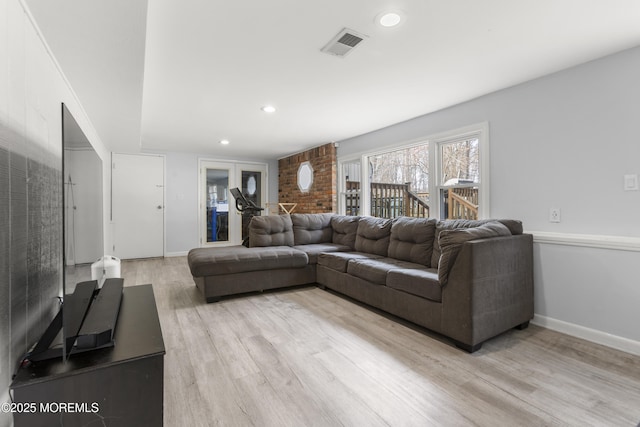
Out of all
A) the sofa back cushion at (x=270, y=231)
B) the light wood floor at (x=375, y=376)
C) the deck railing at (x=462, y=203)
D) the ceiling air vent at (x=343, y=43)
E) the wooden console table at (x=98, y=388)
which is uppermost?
the ceiling air vent at (x=343, y=43)

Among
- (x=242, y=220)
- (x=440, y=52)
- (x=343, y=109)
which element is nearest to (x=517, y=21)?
(x=440, y=52)

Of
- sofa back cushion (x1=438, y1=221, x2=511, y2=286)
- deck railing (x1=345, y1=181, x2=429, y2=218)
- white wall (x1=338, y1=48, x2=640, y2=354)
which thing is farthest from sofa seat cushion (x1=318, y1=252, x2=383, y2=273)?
white wall (x1=338, y1=48, x2=640, y2=354)

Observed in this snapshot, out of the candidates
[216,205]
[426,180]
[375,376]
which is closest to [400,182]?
[426,180]

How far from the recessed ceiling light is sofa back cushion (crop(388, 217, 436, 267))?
202 cm

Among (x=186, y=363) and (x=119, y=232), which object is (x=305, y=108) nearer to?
(x=186, y=363)

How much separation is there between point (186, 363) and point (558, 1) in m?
3.12

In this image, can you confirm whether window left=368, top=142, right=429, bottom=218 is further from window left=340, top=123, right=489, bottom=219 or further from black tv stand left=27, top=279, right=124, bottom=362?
black tv stand left=27, top=279, right=124, bottom=362

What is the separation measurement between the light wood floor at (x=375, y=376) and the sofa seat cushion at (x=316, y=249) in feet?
3.74

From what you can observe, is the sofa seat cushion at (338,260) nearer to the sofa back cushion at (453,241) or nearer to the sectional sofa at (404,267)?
the sectional sofa at (404,267)

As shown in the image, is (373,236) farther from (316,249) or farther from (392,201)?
(392,201)

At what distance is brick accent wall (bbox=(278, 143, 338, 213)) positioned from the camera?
526 centimetres

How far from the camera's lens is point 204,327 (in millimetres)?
2578

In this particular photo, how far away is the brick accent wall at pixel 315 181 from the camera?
17.3 ft

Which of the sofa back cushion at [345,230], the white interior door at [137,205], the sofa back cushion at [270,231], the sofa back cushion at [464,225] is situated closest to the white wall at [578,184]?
the sofa back cushion at [464,225]
